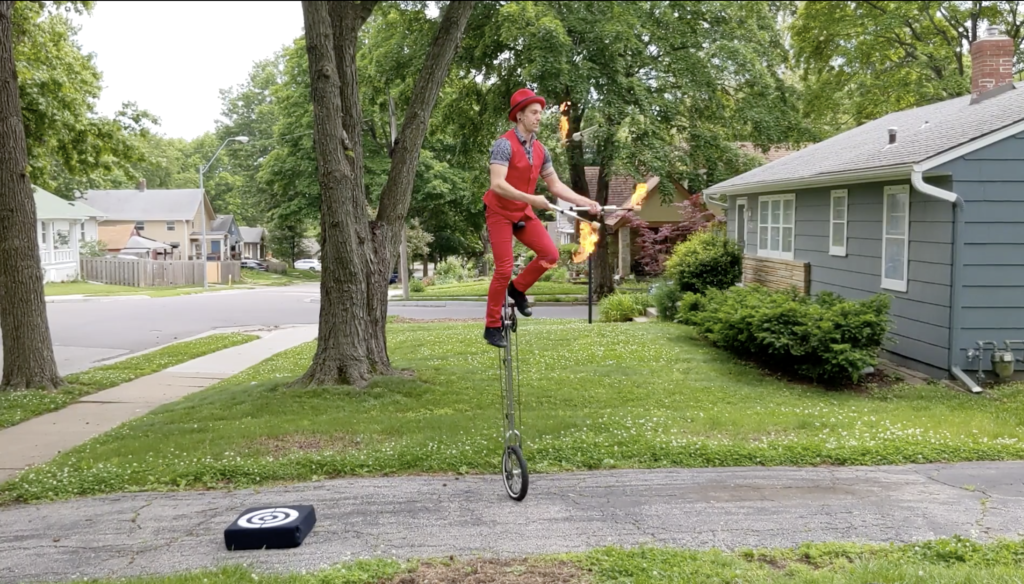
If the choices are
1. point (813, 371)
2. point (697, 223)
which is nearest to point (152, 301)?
point (697, 223)

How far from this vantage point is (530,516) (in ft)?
17.4

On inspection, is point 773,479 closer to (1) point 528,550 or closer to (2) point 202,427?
(1) point 528,550

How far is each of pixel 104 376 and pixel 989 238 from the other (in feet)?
41.6

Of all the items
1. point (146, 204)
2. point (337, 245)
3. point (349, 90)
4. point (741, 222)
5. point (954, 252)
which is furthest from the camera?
point (146, 204)

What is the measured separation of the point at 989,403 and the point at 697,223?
1611 cm

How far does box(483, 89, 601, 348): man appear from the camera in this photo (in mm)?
4500

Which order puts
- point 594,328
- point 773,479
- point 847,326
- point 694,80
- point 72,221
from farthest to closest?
Result: 1. point 72,221
2. point 694,80
3. point 594,328
4. point 847,326
5. point 773,479

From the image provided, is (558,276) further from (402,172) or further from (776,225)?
(402,172)

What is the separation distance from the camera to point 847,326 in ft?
32.0

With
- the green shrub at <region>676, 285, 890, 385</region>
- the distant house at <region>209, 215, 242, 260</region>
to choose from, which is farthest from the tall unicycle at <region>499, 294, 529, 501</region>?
the distant house at <region>209, 215, 242, 260</region>

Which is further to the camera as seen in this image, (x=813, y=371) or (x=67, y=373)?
(x=67, y=373)

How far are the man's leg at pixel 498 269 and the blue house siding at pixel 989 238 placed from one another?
715 centimetres

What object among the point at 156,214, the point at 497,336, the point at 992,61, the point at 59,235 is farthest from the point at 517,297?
the point at 156,214

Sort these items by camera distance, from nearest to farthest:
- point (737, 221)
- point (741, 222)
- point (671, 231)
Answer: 1. point (741, 222)
2. point (737, 221)
3. point (671, 231)
